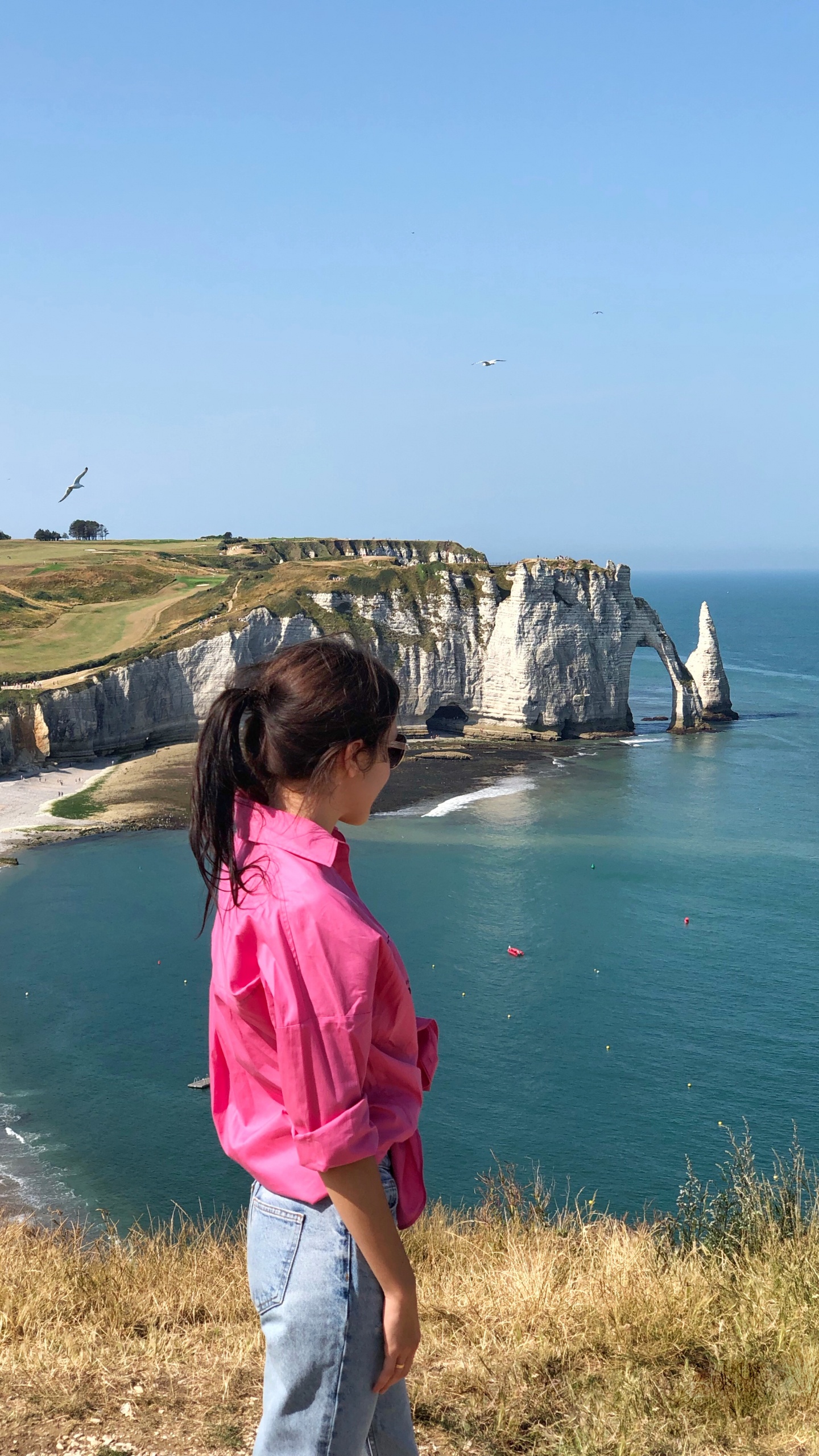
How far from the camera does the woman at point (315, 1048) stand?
2141 mm

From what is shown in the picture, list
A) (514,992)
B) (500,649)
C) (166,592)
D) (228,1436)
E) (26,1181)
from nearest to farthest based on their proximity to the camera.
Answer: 1. (228,1436)
2. (26,1181)
3. (514,992)
4. (500,649)
5. (166,592)

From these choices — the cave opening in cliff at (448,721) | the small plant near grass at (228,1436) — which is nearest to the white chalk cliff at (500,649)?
the cave opening in cliff at (448,721)

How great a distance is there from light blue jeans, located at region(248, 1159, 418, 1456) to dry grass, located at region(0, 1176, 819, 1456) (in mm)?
1751

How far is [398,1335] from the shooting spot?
2.28m

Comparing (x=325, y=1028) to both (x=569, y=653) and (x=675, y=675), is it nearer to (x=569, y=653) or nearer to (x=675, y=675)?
(x=569, y=653)

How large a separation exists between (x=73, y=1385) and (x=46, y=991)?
74.5 feet

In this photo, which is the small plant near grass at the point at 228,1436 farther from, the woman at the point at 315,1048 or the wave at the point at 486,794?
the wave at the point at 486,794

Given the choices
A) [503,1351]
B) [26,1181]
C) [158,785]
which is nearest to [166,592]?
[158,785]

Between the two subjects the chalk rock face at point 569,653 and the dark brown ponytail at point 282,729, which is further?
the chalk rock face at point 569,653

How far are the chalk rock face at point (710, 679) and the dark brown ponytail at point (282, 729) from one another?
6369cm

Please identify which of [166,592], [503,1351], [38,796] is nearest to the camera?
[503,1351]

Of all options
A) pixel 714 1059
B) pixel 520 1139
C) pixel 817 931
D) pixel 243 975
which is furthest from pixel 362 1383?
pixel 817 931

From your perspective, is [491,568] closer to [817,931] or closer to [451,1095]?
[817,931]

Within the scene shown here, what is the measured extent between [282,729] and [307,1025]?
0.65 metres
